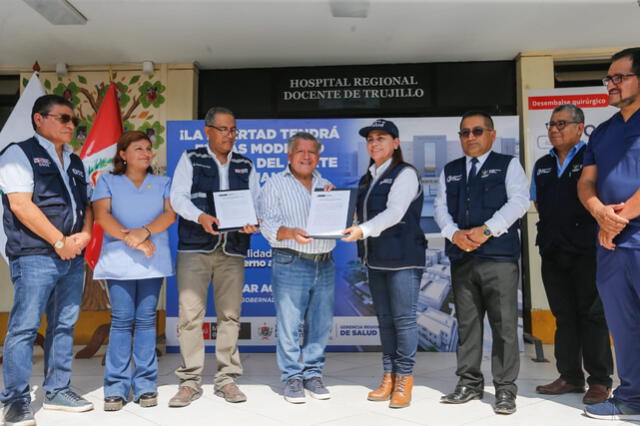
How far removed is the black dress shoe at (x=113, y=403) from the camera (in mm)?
3066

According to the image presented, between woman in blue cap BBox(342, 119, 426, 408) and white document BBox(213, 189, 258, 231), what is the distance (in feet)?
2.09

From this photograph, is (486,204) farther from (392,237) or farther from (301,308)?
(301,308)

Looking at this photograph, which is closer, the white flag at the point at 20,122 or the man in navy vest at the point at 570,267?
the man in navy vest at the point at 570,267

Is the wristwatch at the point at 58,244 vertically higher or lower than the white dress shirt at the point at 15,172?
lower

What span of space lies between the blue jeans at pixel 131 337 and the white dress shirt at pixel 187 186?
1.53ft

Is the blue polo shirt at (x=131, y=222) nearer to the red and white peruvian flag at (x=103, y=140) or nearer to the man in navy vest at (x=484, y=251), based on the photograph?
the man in navy vest at (x=484, y=251)

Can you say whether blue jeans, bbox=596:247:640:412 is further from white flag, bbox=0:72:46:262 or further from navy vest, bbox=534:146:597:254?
white flag, bbox=0:72:46:262

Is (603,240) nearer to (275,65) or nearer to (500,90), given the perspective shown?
(500,90)

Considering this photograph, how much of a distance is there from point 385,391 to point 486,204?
1317 millimetres

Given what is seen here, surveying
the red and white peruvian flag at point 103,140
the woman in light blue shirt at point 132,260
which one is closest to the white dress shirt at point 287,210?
the woman in light blue shirt at point 132,260

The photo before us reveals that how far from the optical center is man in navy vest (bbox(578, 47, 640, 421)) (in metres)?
2.82

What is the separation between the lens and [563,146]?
140 inches

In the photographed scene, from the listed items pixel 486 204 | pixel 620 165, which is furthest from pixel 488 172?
pixel 620 165

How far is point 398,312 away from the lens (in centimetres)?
316
